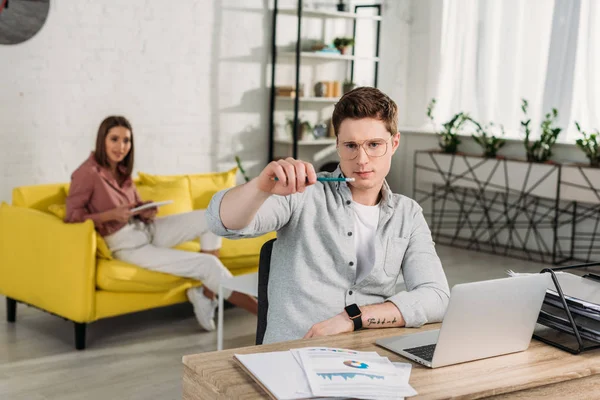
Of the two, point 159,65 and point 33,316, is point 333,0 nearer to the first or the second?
Answer: point 159,65

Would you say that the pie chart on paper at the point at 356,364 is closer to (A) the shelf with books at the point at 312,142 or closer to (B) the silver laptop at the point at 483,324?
(B) the silver laptop at the point at 483,324

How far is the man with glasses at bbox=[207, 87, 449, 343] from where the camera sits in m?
1.97

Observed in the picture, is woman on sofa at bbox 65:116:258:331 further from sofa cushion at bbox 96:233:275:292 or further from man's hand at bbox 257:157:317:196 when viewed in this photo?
man's hand at bbox 257:157:317:196

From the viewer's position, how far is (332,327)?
182cm

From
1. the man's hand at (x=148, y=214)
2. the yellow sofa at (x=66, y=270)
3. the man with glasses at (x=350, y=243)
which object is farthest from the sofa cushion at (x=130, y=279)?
the man with glasses at (x=350, y=243)

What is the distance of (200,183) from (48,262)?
1246 mm

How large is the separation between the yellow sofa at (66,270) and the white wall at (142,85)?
0.99 m

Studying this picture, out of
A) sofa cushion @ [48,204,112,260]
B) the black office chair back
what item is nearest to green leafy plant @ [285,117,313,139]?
sofa cushion @ [48,204,112,260]

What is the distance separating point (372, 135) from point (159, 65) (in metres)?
4.15

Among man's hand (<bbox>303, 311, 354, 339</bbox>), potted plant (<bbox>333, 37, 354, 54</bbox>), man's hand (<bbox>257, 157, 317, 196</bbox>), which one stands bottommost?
man's hand (<bbox>303, 311, 354, 339</bbox>)

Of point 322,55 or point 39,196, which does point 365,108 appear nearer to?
point 39,196

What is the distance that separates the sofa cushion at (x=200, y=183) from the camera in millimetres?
4867

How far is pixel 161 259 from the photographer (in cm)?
416

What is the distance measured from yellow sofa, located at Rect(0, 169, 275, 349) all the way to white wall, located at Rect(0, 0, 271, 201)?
987 mm
